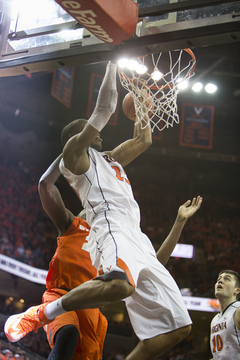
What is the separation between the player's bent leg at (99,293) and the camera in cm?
204

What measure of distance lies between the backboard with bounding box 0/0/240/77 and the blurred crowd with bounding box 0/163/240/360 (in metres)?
7.36

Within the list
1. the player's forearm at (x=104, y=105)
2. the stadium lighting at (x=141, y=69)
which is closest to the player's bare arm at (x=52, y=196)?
the player's forearm at (x=104, y=105)

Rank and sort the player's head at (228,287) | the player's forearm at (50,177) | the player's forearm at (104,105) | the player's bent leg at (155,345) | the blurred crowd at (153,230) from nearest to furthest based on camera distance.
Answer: the player's bent leg at (155,345) → the player's forearm at (104,105) → the player's forearm at (50,177) → the player's head at (228,287) → the blurred crowd at (153,230)

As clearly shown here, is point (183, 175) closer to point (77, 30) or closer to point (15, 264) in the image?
point (15, 264)

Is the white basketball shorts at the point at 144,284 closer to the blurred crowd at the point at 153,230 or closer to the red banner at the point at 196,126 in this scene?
the blurred crowd at the point at 153,230

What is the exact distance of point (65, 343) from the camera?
2623mm

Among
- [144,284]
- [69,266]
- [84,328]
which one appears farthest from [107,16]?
[84,328]

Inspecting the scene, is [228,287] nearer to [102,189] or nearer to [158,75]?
[102,189]

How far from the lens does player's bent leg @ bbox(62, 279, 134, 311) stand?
2041 mm

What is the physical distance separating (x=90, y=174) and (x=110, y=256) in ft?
2.33

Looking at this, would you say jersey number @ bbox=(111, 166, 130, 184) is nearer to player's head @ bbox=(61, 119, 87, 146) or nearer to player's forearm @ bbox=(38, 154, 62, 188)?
player's head @ bbox=(61, 119, 87, 146)

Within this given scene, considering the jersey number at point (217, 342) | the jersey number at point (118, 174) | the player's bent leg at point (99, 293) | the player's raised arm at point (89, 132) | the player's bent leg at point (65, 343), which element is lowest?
the jersey number at point (217, 342)

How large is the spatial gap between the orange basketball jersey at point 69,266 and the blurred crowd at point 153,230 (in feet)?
20.3

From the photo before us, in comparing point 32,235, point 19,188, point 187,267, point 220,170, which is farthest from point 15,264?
point 220,170
